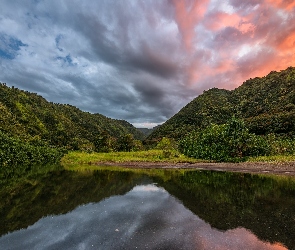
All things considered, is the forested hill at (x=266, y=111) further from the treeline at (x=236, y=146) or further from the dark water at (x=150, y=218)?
the dark water at (x=150, y=218)

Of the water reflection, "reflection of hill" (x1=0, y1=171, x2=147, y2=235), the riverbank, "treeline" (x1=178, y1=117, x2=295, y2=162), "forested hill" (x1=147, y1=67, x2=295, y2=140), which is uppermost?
"forested hill" (x1=147, y1=67, x2=295, y2=140)

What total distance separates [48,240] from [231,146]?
2965 inches

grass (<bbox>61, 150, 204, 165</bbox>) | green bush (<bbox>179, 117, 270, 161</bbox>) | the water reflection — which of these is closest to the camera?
the water reflection

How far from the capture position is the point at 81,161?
9281 centimetres

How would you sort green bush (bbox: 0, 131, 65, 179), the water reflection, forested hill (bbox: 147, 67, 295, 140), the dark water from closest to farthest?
the water reflection, the dark water, green bush (bbox: 0, 131, 65, 179), forested hill (bbox: 147, 67, 295, 140)

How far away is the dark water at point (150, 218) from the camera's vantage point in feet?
51.8

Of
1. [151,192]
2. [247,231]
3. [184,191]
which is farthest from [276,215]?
[151,192]

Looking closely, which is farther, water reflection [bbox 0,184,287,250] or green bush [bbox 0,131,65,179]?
green bush [bbox 0,131,65,179]

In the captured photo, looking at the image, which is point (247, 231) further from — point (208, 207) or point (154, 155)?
point (154, 155)

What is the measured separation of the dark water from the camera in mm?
15789

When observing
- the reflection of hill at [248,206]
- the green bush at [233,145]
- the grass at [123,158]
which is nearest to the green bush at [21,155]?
the grass at [123,158]

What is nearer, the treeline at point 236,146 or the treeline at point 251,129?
the treeline at point 236,146

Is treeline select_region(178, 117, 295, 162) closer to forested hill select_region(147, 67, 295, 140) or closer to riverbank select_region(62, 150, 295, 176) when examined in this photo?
riverbank select_region(62, 150, 295, 176)

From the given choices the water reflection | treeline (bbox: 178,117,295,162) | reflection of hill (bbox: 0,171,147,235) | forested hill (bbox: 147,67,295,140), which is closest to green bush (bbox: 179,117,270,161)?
treeline (bbox: 178,117,295,162)
